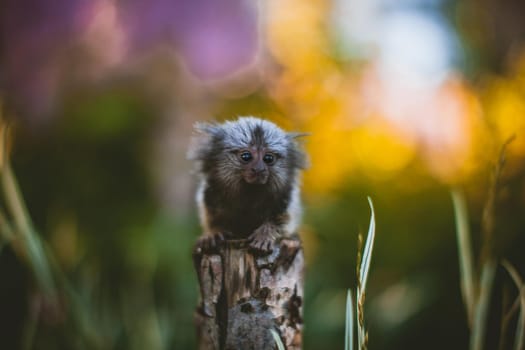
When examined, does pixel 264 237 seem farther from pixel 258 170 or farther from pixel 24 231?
pixel 24 231

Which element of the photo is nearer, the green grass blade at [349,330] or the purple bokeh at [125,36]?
the green grass blade at [349,330]

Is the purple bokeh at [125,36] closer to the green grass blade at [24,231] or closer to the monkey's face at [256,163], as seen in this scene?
the green grass blade at [24,231]

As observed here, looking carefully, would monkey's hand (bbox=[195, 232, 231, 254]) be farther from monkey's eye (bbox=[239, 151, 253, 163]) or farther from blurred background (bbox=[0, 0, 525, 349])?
blurred background (bbox=[0, 0, 525, 349])

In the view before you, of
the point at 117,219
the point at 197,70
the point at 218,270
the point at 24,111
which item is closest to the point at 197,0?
the point at 197,70

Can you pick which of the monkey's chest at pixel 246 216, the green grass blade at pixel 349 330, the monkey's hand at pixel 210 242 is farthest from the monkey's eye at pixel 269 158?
the green grass blade at pixel 349 330

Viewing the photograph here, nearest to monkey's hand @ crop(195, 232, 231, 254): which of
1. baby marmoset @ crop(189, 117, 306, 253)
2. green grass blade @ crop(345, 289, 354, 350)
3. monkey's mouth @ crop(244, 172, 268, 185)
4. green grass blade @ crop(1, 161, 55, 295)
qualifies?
baby marmoset @ crop(189, 117, 306, 253)
